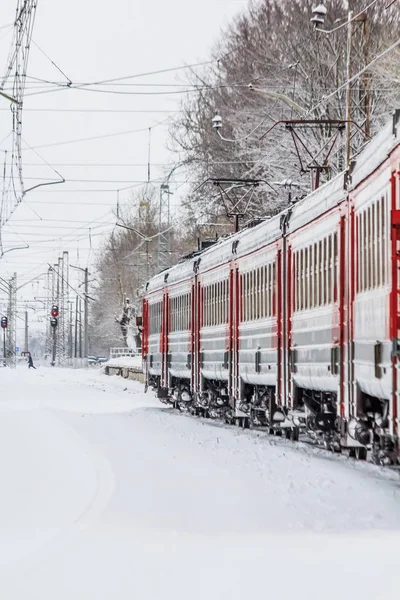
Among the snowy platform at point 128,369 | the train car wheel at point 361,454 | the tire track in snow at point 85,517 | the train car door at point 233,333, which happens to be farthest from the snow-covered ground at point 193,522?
the snowy platform at point 128,369

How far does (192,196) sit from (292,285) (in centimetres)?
4098

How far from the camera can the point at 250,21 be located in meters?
49.7

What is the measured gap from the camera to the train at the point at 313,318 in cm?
1171

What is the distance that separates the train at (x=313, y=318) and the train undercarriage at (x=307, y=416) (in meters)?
0.02

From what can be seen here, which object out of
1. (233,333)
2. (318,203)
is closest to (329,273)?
(318,203)

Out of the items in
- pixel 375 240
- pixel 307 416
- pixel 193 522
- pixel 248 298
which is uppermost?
pixel 375 240

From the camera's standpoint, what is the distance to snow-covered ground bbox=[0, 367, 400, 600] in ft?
24.1

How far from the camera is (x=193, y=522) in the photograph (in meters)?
9.94

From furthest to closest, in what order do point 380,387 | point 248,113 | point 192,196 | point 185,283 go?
point 192,196 → point 248,113 → point 185,283 → point 380,387

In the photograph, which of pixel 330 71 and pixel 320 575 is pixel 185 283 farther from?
pixel 320 575

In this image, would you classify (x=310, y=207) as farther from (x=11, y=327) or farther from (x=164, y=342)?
(x=11, y=327)

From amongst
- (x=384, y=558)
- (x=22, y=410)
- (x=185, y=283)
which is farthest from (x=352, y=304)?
(x=22, y=410)

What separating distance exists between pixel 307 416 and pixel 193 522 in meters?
6.31

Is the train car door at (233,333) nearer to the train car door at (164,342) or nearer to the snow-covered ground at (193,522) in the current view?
the snow-covered ground at (193,522)
